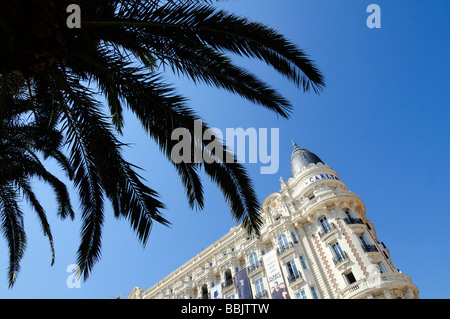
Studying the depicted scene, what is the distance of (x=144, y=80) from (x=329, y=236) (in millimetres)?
25775

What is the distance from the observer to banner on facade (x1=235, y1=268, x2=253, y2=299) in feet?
99.0

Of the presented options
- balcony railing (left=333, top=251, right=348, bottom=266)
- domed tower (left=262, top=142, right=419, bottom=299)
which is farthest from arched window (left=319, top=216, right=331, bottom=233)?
balcony railing (left=333, top=251, right=348, bottom=266)

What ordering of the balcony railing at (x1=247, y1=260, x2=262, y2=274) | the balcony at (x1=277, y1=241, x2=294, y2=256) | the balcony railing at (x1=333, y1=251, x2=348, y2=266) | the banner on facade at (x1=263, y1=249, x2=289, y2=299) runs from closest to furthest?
the balcony railing at (x1=333, y1=251, x2=348, y2=266) < the banner on facade at (x1=263, y1=249, x2=289, y2=299) < the balcony at (x1=277, y1=241, x2=294, y2=256) < the balcony railing at (x1=247, y1=260, x2=262, y2=274)

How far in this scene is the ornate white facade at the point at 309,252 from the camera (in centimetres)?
2447

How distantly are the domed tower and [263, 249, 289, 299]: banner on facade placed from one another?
2.91 ft

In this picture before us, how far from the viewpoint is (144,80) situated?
6348 millimetres

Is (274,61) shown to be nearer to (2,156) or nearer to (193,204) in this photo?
(193,204)

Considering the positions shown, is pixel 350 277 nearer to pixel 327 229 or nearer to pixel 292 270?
pixel 327 229

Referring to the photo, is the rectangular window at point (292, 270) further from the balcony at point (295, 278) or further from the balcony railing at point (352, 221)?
the balcony railing at point (352, 221)

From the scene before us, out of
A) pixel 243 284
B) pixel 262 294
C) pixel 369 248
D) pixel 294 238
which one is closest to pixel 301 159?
pixel 294 238

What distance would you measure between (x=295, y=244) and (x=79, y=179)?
25920 mm

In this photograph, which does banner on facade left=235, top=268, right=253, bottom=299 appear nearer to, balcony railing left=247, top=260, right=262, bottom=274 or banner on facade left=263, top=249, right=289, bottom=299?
balcony railing left=247, top=260, right=262, bottom=274

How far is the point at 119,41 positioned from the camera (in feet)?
19.6
